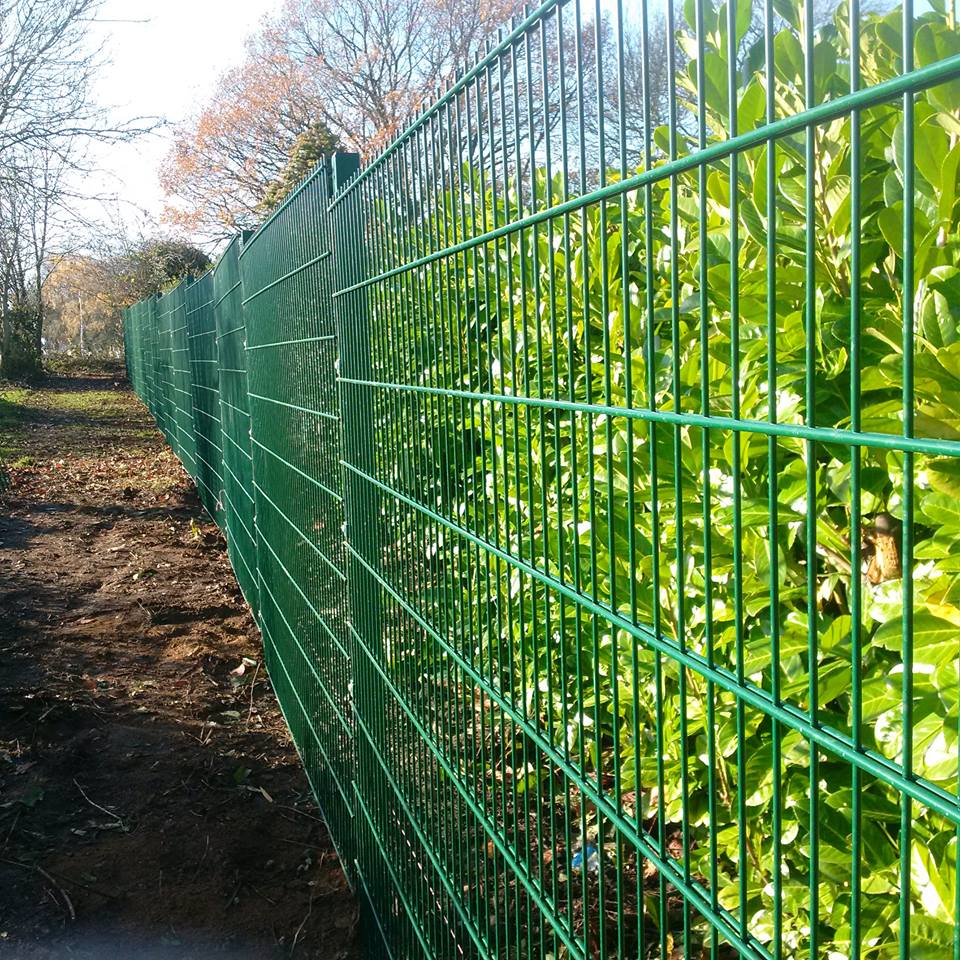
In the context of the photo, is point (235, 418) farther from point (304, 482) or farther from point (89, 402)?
point (89, 402)

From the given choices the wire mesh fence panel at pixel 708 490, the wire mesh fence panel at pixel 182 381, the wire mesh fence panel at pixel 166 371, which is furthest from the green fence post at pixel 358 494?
the wire mesh fence panel at pixel 166 371

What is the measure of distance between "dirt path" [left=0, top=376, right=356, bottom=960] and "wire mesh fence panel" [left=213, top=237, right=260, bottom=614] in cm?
50

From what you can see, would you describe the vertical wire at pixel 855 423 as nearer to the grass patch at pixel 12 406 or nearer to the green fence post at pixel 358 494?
the green fence post at pixel 358 494

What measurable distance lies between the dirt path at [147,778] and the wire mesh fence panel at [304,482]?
0.87 ft

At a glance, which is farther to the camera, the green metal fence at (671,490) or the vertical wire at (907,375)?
the green metal fence at (671,490)

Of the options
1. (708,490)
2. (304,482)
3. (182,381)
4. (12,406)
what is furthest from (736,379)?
(12,406)

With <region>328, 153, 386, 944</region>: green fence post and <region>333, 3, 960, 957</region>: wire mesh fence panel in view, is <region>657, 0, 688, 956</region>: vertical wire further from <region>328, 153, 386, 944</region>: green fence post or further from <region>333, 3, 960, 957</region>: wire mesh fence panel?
<region>328, 153, 386, 944</region>: green fence post

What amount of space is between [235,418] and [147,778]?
2.91 metres

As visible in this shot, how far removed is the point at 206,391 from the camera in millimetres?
10422

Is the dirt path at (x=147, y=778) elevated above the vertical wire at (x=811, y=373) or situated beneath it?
situated beneath

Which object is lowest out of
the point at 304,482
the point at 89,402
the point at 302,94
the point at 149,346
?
the point at 89,402

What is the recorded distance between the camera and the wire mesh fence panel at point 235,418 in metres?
6.75

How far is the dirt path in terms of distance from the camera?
4039 millimetres

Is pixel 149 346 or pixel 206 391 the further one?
pixel 149 346
